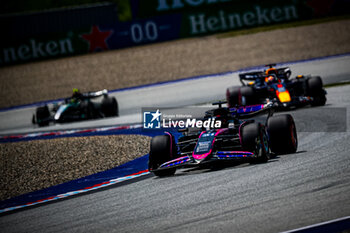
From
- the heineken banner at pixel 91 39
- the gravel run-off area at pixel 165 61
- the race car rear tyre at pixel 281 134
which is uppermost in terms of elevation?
the heineken banner at pixel 91 39

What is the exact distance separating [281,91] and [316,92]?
0.95 m

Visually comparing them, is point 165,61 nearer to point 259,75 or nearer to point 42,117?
point 42,117

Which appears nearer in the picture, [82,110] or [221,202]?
[221,202]

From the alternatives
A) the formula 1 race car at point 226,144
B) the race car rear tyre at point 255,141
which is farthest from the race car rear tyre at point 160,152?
the race car rear tyre at point 255,141

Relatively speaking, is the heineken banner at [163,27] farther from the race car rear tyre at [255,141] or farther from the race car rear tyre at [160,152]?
the race car rear tyre at [255,141]

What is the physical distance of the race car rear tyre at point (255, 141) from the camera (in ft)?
30.6

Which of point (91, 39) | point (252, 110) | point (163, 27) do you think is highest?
point (163, 27)

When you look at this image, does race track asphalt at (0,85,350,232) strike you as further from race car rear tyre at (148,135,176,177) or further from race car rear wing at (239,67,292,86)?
race car rear wing at (239,67,292,86)

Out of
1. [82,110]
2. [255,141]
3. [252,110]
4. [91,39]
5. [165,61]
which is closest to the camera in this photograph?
[255,141]

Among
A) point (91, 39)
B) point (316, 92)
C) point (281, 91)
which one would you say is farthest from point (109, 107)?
point (91, 39)

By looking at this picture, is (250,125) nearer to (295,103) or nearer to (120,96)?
(295,103)

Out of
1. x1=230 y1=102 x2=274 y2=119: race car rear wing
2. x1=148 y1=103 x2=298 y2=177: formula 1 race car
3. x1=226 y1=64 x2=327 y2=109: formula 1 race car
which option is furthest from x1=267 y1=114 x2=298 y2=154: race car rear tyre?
x1=226 y1=64 x2=327 y2=109: formula 1 race car

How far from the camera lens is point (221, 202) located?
761 cm

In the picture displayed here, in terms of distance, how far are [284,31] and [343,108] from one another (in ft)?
67.0
